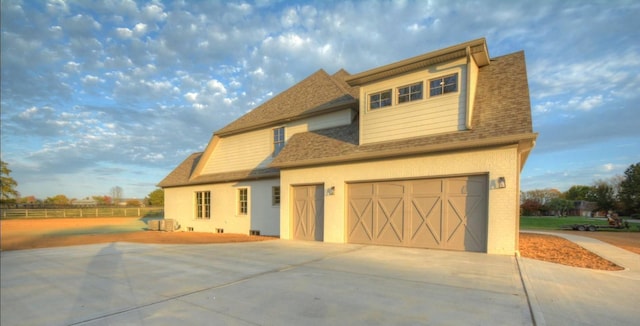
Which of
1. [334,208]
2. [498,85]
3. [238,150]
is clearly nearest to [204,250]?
[334,208]

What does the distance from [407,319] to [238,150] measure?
46.8ft

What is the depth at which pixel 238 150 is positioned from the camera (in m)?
16.5

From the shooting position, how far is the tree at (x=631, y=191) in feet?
91.7

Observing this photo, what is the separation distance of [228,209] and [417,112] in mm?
11258

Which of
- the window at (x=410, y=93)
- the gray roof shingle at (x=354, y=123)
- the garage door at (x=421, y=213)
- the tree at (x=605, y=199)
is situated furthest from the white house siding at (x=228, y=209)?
the tree at (x=605, y=199)

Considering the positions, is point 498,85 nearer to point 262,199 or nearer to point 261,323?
point 261,323

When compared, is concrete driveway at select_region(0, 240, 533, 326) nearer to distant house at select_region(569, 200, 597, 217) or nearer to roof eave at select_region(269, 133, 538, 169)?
roof eave at select_region(269, 133, 538, 169)

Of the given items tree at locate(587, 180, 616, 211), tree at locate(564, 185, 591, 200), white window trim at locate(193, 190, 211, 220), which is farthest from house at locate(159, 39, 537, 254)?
tree at locate(564, 185, 591, 200)

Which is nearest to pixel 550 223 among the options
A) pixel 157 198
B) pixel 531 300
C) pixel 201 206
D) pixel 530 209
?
pixel 530 209

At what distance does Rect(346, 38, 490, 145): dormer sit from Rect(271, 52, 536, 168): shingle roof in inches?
14.2

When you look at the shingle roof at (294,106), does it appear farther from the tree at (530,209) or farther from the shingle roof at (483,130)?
the tree at (530,209)

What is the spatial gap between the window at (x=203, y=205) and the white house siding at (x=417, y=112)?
1102cm

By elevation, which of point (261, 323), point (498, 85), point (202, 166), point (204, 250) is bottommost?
point (204, 250)

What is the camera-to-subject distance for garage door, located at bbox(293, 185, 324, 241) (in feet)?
38.1
